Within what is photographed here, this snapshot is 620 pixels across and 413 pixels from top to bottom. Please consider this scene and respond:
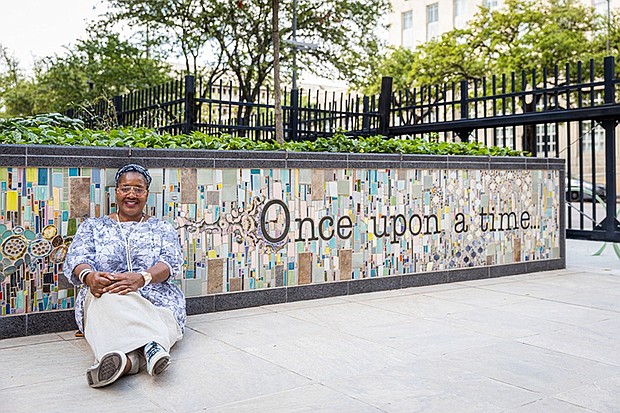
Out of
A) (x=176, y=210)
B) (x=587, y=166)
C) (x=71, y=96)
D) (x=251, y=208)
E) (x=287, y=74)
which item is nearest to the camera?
(x=176, y=210)

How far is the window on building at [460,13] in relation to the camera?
51156 millimetres

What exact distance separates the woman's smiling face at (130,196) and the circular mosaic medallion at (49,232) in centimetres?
60

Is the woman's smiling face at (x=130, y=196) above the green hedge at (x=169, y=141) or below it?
below

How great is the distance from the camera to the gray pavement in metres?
3.84

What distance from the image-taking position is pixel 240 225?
21.9 ft

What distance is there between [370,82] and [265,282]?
1725cm

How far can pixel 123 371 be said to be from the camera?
4.15 metres

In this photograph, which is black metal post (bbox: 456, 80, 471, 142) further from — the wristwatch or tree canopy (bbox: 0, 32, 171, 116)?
tree canopy (bbox: 0, 32, 171, 116)

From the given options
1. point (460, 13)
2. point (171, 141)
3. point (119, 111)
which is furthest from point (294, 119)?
point (460, 13)

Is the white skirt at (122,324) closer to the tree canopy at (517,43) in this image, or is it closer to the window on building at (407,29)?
the tree canopy at (517,43)

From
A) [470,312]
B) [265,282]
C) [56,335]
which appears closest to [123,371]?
[56,335]

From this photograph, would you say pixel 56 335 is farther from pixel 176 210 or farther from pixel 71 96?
pixel 71 96

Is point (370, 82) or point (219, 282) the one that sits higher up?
point (370, 82)

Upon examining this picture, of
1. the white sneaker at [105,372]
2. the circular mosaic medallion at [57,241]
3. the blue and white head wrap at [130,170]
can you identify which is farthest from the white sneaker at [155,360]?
the circular mosaic medallion at [57,241]
